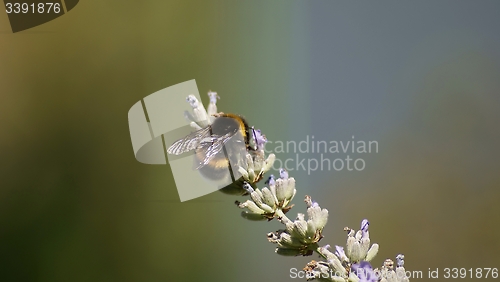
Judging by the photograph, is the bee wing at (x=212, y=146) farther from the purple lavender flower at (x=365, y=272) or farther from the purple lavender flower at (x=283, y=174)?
the purple lavender flower at (x=365, y=272)

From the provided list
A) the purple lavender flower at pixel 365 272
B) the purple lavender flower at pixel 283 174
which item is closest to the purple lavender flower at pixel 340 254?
the purple lavender flower at pixel 365 272

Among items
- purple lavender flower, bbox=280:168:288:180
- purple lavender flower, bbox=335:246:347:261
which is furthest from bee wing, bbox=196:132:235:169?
purple lavender flower, bbox=335:246:347:261

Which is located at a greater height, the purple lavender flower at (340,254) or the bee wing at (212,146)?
the bee wing at (212,146)

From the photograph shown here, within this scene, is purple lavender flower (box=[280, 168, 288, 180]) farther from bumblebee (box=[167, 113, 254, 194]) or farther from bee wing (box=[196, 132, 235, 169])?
bee wing (box=[196, 132, 235, 169])

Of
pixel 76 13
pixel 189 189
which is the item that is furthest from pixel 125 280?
pixel 76 13

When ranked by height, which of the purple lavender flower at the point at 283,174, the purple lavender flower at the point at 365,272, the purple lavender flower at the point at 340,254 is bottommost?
the purple lavender flower at the point at 340,254

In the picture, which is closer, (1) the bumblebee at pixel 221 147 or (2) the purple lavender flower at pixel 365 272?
(2) the purple lavender flower at pixel 365 272

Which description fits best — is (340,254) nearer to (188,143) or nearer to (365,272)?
(365,272)
